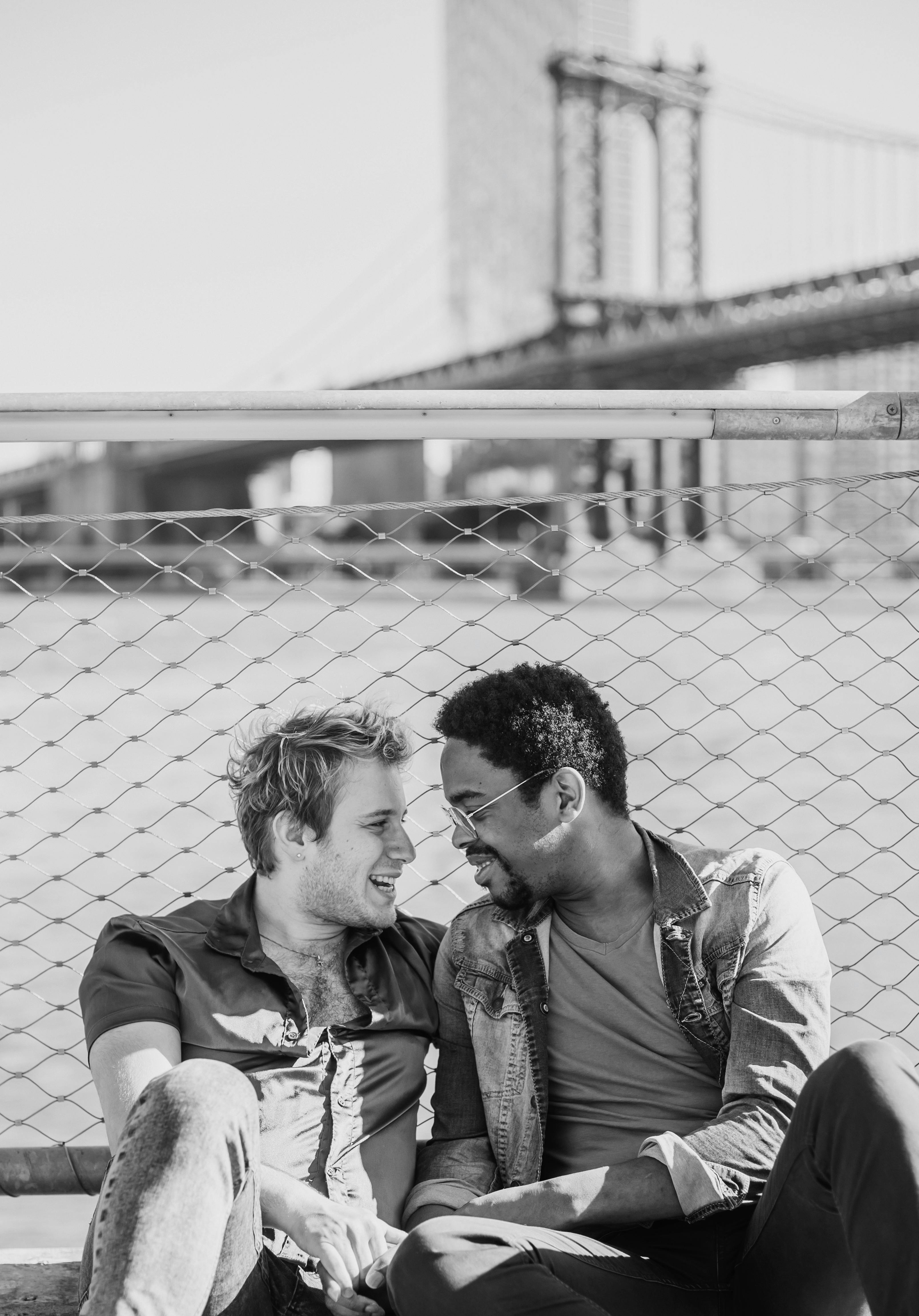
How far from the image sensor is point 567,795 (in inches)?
63.8

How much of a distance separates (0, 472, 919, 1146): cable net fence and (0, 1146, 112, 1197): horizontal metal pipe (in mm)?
143

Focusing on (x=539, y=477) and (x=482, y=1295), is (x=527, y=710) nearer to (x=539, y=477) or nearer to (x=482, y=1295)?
(x=482, y=1295)

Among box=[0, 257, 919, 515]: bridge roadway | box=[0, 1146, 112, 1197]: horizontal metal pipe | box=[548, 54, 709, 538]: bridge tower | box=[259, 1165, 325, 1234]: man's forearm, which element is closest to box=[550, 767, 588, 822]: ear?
box=[259, 1165, 325, 1234]: man's forearm

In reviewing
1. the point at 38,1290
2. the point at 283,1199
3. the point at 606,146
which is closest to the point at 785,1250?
the point at 283,1199

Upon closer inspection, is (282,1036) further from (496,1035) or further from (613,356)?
(613,356)

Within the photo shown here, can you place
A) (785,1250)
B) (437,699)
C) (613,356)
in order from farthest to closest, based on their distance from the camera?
1. (613,356)
2. (437,699)
3. (785,1250)

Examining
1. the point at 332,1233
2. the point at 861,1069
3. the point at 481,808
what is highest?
the point at 481,808

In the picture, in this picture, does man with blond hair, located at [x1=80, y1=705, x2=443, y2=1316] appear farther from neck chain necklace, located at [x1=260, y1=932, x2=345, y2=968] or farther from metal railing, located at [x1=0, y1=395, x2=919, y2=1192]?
metal railing, located at [x1=0, y1=395, x2=919, y2=1192]

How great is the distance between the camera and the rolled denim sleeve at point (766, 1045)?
4.57ft

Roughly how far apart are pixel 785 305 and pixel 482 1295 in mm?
24617

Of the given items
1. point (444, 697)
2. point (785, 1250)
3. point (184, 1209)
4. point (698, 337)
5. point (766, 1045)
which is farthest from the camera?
point (698, 337)

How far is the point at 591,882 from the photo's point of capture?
1.61 m

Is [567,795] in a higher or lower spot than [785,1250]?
higher

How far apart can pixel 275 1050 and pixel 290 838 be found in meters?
0.24
